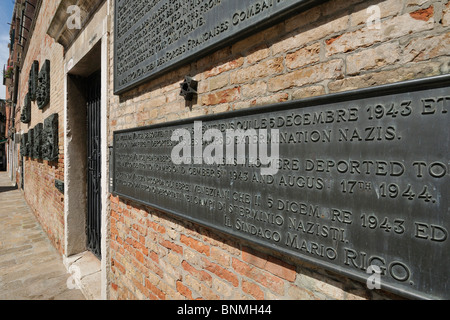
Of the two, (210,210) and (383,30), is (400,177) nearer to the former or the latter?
A: (383,30)

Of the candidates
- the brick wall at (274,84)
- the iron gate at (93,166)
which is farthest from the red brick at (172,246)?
the iron gate at (93,166)

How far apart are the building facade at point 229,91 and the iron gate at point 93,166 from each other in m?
0.04

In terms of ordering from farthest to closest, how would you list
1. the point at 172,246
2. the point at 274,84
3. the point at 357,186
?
the point at 172,246 < the point at 274,84 < the point at 357,186

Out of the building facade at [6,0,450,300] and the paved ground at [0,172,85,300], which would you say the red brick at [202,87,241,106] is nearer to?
the building facade at [6,0,450,300]

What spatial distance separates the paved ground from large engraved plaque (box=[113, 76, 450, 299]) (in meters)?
3.62

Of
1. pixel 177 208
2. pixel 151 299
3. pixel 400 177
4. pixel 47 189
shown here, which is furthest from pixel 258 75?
pixel 47 189

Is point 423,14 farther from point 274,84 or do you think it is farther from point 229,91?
point 229,91

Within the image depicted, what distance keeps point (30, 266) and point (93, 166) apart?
2.20 m

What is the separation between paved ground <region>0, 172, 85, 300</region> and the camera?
3.48 metres

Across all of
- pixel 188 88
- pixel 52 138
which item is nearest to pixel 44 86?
pixel 52 138

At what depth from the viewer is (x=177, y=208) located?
1894 millimetres

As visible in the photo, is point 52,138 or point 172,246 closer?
point 172,246

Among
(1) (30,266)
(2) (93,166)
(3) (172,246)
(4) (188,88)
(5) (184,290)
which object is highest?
(4) (188,88)

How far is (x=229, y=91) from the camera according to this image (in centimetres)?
157
